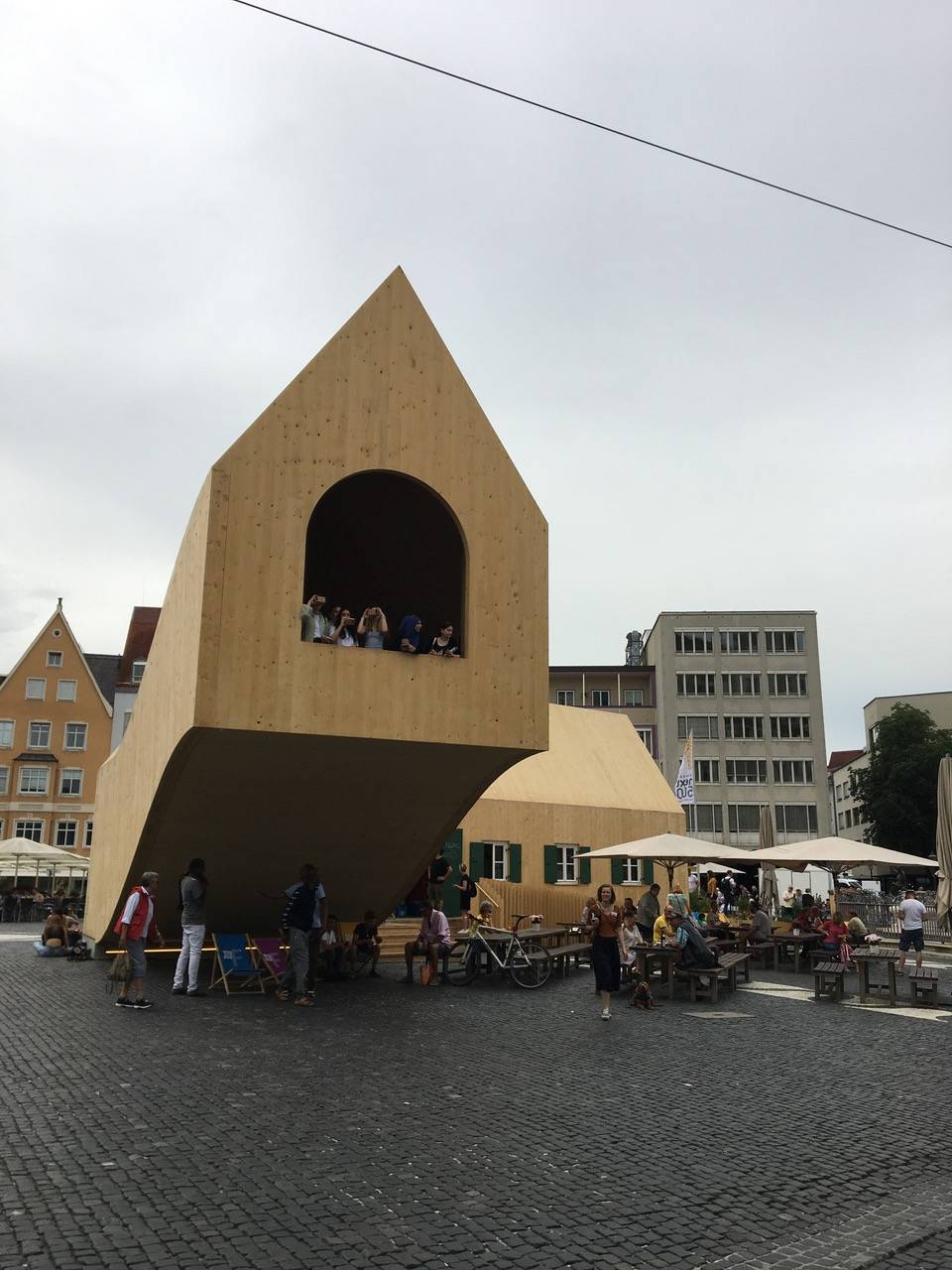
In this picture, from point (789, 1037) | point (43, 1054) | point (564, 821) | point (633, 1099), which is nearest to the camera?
point (633, 1099)

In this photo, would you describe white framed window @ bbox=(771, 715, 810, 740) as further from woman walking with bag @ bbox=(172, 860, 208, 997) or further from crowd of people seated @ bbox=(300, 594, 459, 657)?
woman walking with bag @ bbox=(172, 860, 208, 997)

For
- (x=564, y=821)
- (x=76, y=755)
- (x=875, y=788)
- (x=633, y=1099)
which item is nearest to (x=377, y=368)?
(x=633, y=1099)

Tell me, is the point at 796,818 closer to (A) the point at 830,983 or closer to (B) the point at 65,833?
(B) the point at 65,833

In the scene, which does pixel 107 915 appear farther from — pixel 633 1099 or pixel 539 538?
pixel 633 1099

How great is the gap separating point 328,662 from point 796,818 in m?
57.4

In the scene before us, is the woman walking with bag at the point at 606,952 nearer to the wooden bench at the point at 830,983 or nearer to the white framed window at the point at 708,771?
the wooden bench at the point at 830,983

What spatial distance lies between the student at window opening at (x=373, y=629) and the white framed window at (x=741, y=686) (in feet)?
184

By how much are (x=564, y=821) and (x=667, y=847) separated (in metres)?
8.25

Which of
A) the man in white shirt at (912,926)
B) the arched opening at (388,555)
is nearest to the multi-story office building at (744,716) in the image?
the man in white shirt at (912,926)

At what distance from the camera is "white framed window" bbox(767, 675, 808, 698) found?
2665 inches

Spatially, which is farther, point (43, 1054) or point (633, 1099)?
point (43, 1054)

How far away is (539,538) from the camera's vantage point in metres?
15.4

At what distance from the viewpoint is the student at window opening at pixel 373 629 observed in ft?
47.3

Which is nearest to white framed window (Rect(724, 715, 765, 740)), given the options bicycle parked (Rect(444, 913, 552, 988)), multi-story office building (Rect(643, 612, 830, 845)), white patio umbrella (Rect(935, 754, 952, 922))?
multi-story office building (Rect(643, 612, 830, 845))
